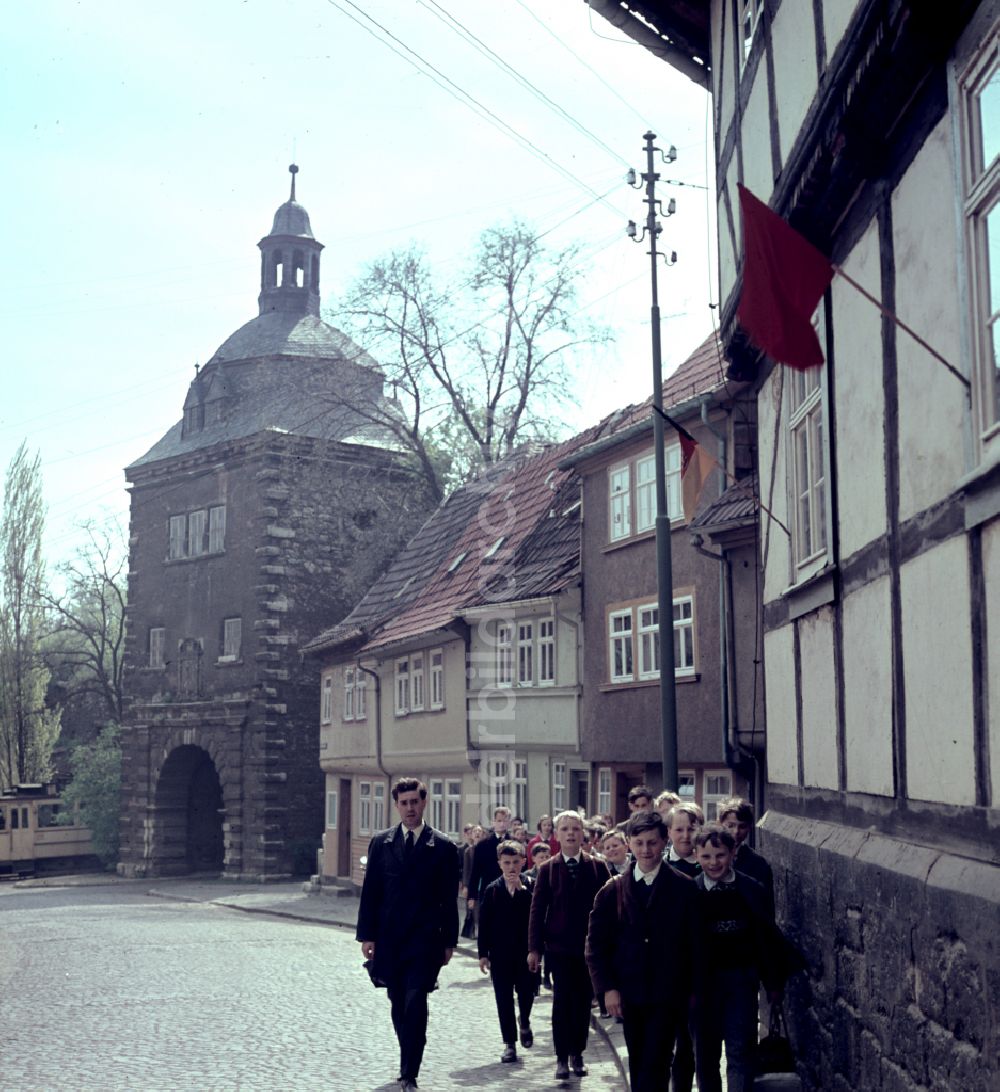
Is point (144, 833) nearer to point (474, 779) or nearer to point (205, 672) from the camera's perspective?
point (205, 672)

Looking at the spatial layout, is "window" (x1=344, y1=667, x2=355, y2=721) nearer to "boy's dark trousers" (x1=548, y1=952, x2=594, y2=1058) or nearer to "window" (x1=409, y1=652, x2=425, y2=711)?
"window" (x1=409, y1=652, x2=425, y2=711)

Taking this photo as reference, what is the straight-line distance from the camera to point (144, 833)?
49.0m

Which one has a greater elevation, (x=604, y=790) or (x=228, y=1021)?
(x=604, y=790)

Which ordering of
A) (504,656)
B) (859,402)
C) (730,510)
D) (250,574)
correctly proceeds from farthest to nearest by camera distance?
1. (250,574)
2. (504,656)
3. (730,510)
4. (859,402)

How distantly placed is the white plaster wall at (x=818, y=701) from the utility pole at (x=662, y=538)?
7679mm

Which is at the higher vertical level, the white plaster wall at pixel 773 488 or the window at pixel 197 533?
the window at pixel 197 533

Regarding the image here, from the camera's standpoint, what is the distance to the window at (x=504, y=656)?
29312mm

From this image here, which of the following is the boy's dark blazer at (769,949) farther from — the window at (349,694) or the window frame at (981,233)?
the window at (349,694)

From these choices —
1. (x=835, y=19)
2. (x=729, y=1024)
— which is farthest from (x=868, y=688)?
(x=835, y=19)

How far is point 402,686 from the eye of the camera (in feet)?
115

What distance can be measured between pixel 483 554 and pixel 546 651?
5.89 metres

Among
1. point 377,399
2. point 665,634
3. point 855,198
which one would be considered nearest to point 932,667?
point 855,198

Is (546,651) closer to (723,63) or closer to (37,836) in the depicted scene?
(723,63)

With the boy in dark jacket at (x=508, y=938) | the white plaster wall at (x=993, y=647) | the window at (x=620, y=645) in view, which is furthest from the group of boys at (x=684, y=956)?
the window at (x=620, y=645)
